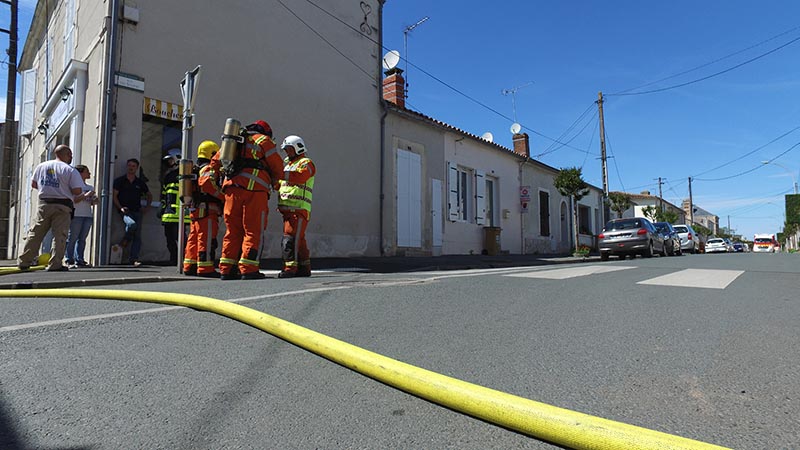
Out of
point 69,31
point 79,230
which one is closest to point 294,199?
point 79,230

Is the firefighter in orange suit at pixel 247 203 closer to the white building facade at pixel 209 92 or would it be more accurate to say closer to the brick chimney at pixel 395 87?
the white building facade at pixel 209 92

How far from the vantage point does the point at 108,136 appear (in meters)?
7.68

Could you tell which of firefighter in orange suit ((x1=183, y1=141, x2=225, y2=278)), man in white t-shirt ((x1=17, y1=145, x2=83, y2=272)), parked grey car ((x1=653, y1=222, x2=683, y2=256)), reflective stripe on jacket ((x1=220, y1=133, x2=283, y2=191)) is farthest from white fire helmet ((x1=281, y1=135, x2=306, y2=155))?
parked grey car ((x1=653, y1=222, x2=683, y2=256))

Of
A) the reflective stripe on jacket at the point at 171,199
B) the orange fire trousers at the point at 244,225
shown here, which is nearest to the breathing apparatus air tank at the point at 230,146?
the orange fire trousers at the point at 244,225

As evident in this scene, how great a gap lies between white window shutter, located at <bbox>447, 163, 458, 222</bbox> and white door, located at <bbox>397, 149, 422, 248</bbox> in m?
1.57

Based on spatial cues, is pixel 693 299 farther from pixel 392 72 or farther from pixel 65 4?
pixel 65 4

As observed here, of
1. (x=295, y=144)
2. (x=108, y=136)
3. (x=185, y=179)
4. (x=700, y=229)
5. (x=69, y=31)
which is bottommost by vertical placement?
(x=185, y=179)

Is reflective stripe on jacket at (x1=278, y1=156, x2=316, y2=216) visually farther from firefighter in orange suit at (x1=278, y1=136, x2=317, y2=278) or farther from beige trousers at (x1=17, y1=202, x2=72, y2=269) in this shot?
beige trousers at (x1=17, y1=202, x2=72, y2=269)

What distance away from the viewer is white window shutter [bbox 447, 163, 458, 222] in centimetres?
1487

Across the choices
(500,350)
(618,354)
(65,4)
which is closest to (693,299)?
(618,354)

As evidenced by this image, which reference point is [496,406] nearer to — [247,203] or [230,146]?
[247,203]

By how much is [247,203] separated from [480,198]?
12.0 metres

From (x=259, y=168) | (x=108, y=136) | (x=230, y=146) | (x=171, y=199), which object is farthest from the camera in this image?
(x=108, y=136)

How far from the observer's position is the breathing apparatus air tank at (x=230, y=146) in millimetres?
5270
